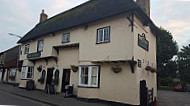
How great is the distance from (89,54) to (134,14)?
4343mm

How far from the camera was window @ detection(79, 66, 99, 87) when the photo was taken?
1150 cm

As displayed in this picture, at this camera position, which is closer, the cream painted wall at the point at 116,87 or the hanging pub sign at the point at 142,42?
the cream painted wall at the point at 116,87

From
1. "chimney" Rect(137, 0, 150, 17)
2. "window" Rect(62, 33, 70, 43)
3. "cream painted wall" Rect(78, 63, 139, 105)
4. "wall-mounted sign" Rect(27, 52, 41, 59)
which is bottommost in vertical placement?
"cream painted wall" Rect(78, 63, 139, 105)

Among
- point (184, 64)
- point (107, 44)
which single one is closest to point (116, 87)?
point (107, 44)

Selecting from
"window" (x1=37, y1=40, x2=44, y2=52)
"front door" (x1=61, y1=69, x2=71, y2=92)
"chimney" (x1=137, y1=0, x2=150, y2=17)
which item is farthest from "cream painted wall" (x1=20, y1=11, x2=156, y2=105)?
"window" (x1=37, y1=40, x2=44, y2=52)

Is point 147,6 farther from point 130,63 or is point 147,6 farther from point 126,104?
point 126,104

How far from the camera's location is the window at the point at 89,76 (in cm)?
1150

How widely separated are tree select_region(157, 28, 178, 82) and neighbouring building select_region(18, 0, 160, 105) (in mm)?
18137

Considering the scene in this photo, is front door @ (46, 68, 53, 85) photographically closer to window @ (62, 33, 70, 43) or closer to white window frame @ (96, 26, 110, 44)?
window @ (62, 33, 70, 43)

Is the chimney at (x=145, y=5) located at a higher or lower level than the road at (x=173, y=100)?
higher

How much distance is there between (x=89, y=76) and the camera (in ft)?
38.3

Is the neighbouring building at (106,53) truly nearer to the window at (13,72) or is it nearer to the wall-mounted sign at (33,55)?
the wall-mounted sign at (33,55)

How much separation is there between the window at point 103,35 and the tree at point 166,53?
75.8 ft

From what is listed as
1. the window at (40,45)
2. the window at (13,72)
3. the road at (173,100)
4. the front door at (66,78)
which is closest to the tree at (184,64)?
the road at (173,100)
